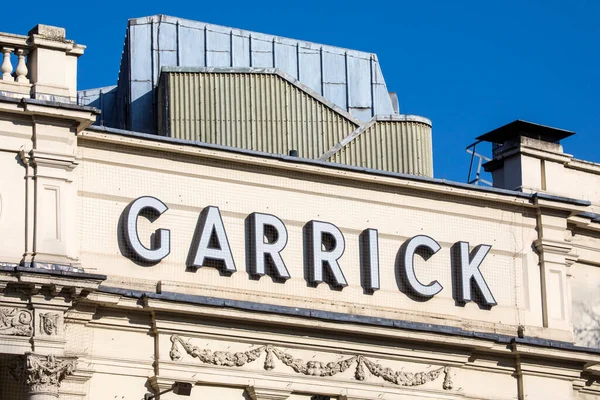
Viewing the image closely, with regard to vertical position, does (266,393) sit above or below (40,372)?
below

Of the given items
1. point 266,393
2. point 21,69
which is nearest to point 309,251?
point 266,393

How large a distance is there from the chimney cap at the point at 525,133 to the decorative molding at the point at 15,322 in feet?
38.0

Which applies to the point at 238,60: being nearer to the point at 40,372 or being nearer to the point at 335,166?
the point at 335,166

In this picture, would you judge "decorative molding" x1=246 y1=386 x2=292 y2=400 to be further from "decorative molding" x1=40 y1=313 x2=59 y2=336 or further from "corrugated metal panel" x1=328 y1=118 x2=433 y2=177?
"corrugated metal panel" x1=328 y1=118 x2=433 y2=177

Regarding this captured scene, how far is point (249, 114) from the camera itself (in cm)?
3422

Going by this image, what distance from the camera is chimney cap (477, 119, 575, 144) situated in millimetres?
34500

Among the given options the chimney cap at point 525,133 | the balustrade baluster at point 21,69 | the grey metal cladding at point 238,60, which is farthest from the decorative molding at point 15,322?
the chimney cap at point 525,133

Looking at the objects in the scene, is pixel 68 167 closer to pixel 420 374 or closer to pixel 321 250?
pixel 321 250

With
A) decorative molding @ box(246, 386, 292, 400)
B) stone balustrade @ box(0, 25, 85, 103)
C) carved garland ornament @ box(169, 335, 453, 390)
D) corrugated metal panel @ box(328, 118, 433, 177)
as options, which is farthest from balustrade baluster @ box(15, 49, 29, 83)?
corrugated metal panel @ box(328, 118, 433, 177)

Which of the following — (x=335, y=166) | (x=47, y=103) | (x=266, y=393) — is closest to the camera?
(x=47, y=103)

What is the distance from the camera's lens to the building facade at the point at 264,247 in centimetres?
2834

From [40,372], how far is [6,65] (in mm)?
5338

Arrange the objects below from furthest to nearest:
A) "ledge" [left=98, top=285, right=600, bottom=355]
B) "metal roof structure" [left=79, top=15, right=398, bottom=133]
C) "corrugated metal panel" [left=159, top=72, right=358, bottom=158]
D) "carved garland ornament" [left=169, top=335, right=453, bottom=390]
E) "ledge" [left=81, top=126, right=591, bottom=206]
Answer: "metal roof structure" [left=79, top=15, right=398, bottom=133] → "corrugated metal panel" [left=159, top=72, right=358, bottom=158] → "ledge" [left=81, top=126, right=591, bottom=206] → "carved garland ornament" [left=169, top=335, right=453, bottom=390] → "ledge" [left=98, top=285, right=600, bottom=355]

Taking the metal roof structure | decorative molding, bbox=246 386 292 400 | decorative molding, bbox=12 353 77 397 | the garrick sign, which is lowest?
decorative molding, bbox=246 386 292 400
